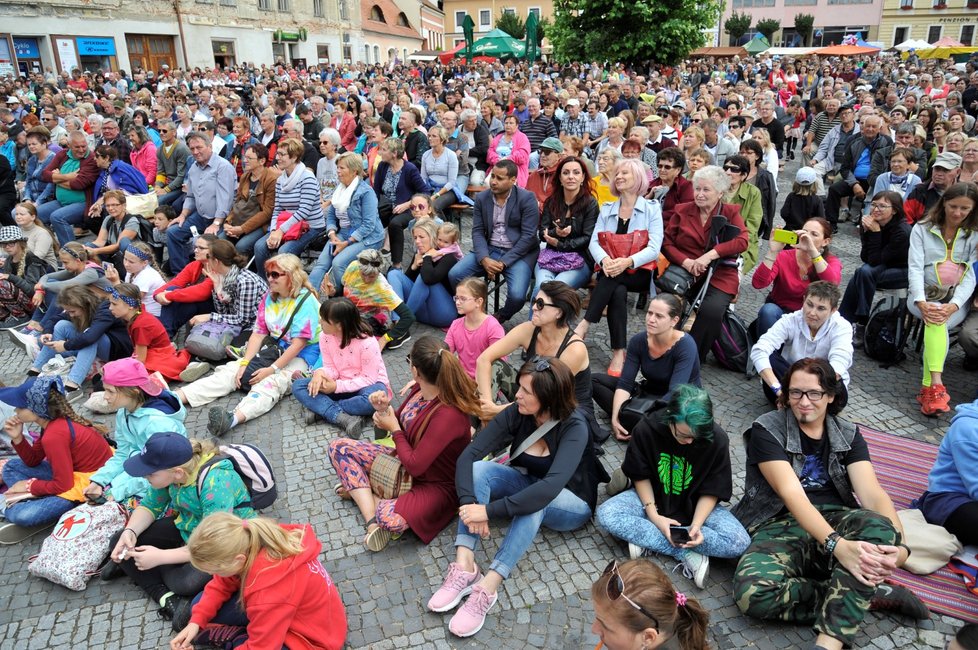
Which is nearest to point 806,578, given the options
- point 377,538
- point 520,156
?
point 377,538

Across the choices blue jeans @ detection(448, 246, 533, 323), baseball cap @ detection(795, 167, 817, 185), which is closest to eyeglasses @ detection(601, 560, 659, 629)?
blue jeans @ detection(448, 246, 533, 323)

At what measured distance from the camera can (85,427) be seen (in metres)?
4.36

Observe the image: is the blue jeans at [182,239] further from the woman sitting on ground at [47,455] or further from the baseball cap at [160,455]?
the baseball cap at [160,455]

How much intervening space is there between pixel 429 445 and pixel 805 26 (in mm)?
67960

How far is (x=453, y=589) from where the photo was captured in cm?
355

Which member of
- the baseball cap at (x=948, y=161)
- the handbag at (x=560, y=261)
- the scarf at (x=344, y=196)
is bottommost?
the handbag at (x=560, y=261)

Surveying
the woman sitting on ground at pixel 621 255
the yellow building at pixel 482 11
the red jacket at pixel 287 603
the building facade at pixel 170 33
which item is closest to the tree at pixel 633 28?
the woman sitting on ground at pixel 621 255

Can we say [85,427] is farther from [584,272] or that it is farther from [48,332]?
[584,272]

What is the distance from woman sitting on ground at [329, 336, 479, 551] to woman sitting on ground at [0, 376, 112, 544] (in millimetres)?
1879

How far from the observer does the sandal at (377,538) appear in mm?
3936

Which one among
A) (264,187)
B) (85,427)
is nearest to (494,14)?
(264,187)

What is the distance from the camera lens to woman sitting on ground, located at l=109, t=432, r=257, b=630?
348 cm

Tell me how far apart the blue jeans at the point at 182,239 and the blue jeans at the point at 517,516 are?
6192mm

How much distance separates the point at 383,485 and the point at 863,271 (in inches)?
198
